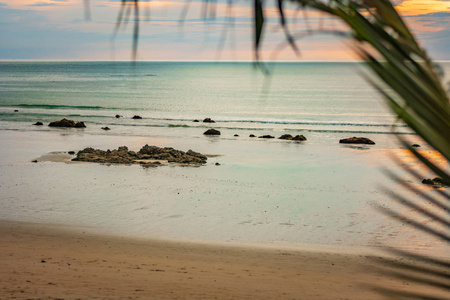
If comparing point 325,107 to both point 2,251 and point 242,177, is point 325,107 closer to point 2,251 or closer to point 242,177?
point 242,177

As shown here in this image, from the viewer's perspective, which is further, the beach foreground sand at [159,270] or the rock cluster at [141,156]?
the rock cluster at [141,156]

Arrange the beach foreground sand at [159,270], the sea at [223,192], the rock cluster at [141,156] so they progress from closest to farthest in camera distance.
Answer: the beach foreground sand at [159,270] < the sea at [223,192] < the rock cluster at [141,156]

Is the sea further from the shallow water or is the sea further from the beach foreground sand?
the beach foreground sand

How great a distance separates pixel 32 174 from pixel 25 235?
6.70 meters

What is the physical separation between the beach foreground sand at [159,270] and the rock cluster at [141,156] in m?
8.31

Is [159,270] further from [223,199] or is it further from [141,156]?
[141,156]

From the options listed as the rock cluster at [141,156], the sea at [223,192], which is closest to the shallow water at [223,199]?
the sea at [223,192]

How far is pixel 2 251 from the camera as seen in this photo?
9.37 m

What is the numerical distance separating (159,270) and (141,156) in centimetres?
1159

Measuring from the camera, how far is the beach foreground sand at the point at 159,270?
743 cm

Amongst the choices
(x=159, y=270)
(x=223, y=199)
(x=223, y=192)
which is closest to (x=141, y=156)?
(x=223, y=192)

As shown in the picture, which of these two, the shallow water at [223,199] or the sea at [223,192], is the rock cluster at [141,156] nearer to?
the sea at [223,192]

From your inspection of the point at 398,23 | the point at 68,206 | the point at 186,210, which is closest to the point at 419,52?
the point at 398,23

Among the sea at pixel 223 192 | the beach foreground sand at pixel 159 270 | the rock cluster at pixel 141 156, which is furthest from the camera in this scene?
the rock cluster at pixel 141 156
